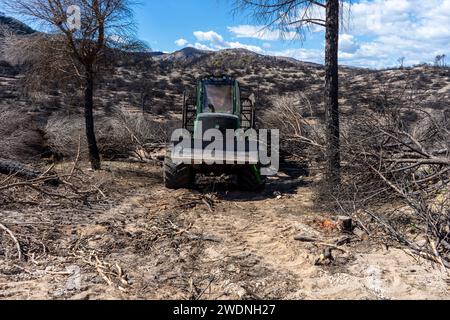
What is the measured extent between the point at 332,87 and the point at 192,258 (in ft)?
14.3

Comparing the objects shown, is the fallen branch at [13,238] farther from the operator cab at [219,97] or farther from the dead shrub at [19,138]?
the operator cab at [219,97]

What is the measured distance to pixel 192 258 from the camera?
494 centimetres

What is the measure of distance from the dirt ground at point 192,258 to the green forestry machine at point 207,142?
104cm

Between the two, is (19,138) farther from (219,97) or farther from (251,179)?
(251,179)

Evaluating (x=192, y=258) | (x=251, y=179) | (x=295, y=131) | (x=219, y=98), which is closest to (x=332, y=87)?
(x=251, y=179)

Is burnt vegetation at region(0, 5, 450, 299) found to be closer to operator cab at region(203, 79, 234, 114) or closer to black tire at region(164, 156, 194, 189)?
black tire at region(164, 156, 194, 189)

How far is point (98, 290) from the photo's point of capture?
4004mm

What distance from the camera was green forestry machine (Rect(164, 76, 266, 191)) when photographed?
824cm

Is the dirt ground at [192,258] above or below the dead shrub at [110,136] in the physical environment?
below

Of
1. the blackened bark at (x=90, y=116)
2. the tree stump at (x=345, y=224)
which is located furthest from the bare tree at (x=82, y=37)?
the tree stump at (x=345, y=224)

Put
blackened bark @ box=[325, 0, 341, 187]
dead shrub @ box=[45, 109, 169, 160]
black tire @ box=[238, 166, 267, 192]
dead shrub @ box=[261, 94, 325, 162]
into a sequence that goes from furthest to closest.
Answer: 1. dead shrub @ box=[45, 109, 169, 160]
2. dead shrub @ box=[261, 94, 325, 162]
3. black tire @ box=[238, 166, 267, 192]
4. blackened bark @ box=[325, 0, 341, 187]

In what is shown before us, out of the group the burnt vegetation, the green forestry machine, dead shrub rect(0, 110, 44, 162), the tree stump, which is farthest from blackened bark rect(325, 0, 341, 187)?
dead shrub rect(0, 110, 44, 162)

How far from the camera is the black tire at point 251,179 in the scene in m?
8.53
